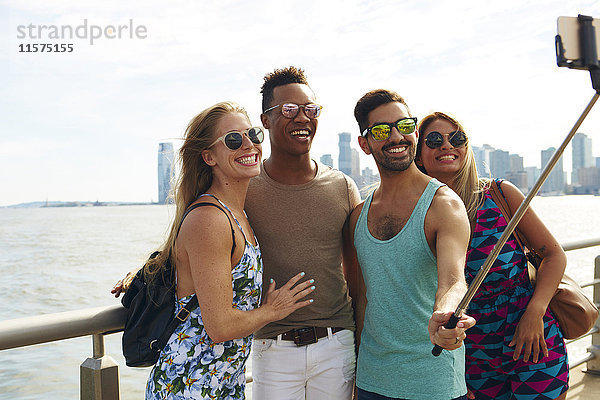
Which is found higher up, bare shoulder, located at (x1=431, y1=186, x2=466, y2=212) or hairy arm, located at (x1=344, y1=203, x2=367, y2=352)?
bare shoulder, located at (x1=431, y1=186, x2=466, y2=212)

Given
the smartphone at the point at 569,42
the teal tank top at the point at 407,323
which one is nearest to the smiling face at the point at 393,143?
the teal tank top at the point at 407,323

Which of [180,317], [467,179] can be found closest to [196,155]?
[180,317]

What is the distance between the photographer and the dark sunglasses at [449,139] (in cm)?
284

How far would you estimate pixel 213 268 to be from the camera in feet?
6.86

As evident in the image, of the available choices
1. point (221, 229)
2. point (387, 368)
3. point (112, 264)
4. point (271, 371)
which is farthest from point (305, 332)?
point (112, 264)

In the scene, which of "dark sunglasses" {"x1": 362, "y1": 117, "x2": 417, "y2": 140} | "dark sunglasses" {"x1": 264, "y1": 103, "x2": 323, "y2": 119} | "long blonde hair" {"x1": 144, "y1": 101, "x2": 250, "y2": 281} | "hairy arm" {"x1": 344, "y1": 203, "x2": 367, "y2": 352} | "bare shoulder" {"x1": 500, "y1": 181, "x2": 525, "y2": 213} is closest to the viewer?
"long blonde hair" {"x1": 144, "y1": 101, "x2": 250, "y2": 281}

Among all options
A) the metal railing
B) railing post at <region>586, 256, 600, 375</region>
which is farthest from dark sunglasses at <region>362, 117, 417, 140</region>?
railing post at <region>586, 256, 600, 375</region>

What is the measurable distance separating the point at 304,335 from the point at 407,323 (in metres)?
0.56

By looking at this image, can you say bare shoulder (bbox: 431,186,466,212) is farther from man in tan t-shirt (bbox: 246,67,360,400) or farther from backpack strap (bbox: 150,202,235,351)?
backpack strap (bbox: 150,202,235,351)

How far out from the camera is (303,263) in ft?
9.11

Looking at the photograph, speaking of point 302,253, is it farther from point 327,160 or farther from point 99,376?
point 99,376

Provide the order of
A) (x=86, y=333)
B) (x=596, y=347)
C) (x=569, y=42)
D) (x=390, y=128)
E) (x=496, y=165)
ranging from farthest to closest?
(x=596, y=347) → (x=496, y=165) → (x=390, y=128) → (x=86, y=333) → (x=569, y=42)

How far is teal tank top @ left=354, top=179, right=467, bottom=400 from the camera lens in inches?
90.7

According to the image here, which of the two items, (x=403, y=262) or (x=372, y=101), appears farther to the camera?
(x=372, y=101)
